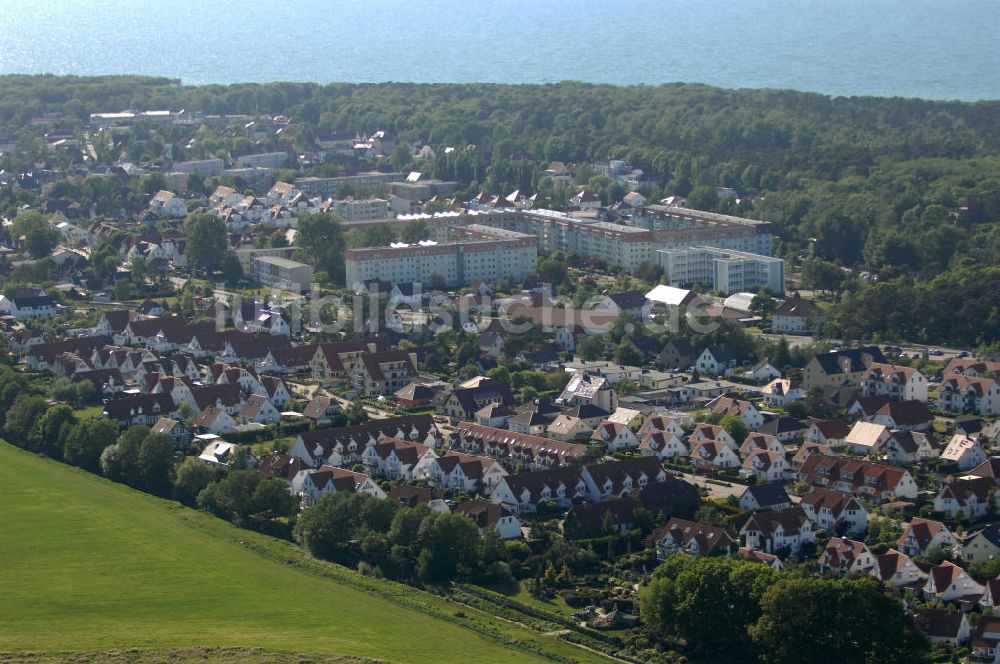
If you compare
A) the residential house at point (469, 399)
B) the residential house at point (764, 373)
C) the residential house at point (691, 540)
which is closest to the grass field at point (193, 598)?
the residential house at point (691, 540)

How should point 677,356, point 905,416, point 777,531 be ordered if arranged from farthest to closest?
point 677,356 < point 905,416 < point 777,531

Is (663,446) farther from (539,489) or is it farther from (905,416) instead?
(905,416)

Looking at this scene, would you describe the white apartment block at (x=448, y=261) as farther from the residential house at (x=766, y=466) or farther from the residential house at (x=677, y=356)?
the residential house at (x=766, y=466)

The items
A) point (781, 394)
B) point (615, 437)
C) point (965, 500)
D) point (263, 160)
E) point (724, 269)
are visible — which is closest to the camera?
point (965, 500)

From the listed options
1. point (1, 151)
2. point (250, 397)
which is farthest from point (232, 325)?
point (1, 151)

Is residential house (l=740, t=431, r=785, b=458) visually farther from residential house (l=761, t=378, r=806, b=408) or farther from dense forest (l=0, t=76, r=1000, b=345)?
dense forest (l=0, t=76, r=1000, b=345)

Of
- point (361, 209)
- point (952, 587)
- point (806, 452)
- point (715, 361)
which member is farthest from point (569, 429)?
point (361, 209)

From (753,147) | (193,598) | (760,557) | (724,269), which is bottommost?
(193,598)
